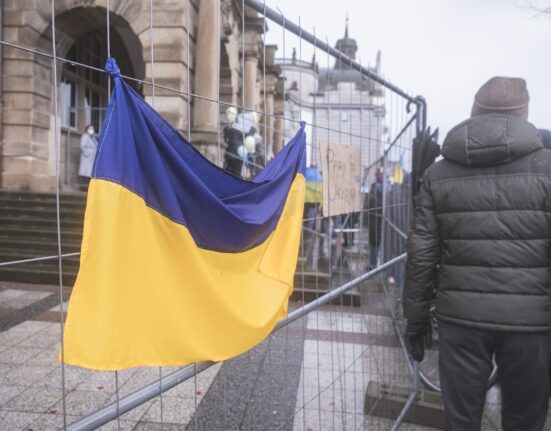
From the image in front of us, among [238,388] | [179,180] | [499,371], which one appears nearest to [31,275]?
[238,388]

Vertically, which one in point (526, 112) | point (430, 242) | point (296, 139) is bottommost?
point (430, 242)

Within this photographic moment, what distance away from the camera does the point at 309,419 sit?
304 centimetres

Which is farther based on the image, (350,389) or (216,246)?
(350,389)

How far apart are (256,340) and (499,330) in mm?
1083

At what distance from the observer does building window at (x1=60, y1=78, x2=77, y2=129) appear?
40.1 feet

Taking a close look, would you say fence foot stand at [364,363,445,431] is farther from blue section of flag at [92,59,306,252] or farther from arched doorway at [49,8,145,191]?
arched doorway at [49,8,145,191]

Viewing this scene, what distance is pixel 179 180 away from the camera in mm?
1523

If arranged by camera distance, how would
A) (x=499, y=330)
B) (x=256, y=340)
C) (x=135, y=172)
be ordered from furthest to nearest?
(x=499, y=330), (x=256, y=340), (x=135, y=172)

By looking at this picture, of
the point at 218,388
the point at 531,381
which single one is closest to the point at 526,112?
the point at 531,381

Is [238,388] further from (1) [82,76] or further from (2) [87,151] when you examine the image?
(1) [82,76]

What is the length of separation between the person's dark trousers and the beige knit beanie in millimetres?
1030

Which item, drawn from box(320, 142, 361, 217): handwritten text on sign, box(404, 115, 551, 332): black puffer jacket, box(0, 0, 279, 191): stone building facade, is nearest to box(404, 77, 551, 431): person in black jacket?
box(404, 115, 551, 332): black puffer jacket

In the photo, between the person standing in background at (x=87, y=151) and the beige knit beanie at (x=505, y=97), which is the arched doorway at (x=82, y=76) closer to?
the person standing in background at (x=87, y=151)

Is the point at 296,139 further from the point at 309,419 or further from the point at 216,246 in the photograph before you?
the point at 309,419
